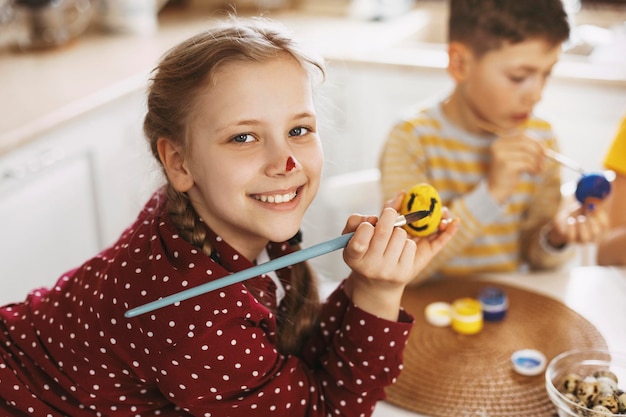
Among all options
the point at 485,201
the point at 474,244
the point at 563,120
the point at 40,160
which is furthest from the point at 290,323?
the point at 563,120

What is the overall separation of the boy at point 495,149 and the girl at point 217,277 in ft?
1.59

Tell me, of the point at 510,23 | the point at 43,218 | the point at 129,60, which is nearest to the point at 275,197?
the point at 510,23

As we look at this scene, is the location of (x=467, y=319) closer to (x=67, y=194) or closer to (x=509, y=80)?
(x=509, y=80)

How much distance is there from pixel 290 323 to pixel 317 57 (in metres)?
0.37

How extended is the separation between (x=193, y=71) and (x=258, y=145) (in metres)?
0.12

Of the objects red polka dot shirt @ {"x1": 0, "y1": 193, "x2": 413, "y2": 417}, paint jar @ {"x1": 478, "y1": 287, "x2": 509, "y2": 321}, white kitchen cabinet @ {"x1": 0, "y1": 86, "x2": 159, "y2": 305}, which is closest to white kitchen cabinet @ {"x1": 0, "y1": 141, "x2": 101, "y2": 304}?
white kitchen cabinet @ {"x1": 0, "y1": 86, "x2": 159, "y2": 305}

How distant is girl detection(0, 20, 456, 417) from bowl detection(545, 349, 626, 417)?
0.67 feet

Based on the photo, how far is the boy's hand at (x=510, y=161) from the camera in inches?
61.2

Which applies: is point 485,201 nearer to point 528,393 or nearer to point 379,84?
point 528,393

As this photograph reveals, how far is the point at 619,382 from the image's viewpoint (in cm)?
106

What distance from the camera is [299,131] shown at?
1.05 m

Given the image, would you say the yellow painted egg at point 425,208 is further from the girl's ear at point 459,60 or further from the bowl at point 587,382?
the girl's ear at point 459,60

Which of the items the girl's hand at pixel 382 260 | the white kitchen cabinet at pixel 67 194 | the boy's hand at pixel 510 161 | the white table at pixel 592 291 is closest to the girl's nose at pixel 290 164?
the girl's hand at pixel 382 260

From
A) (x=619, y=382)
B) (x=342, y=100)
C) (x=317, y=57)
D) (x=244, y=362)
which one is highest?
(x=317, y=57)
